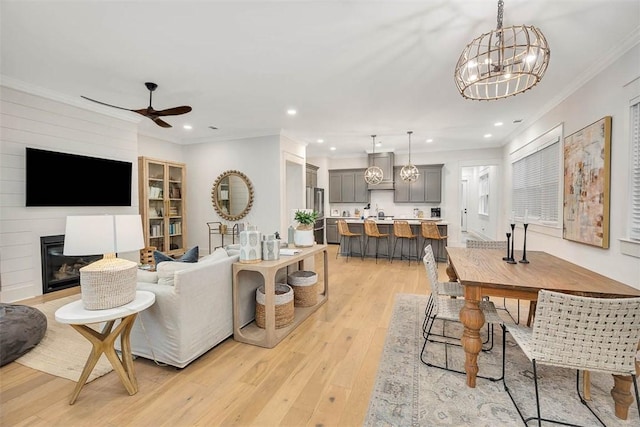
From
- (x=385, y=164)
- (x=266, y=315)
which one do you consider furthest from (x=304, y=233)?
(x=385, y=164)

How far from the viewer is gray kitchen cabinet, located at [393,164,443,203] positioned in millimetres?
7227

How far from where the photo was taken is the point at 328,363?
7.24 ft

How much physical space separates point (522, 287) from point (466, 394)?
2.66 ft

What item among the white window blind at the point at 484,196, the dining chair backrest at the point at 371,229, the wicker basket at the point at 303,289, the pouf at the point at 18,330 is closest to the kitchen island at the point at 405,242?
the dining chair backrest at the point at 371,229

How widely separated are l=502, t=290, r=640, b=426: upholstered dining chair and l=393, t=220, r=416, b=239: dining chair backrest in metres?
4.30

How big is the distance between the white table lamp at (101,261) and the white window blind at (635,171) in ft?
12.8

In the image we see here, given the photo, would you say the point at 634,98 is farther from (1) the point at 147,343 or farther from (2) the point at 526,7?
(1) the point at 147,343

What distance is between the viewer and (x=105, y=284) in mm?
1716

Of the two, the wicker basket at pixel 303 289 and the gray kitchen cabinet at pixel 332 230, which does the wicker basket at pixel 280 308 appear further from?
the gray kitchen cabinet at pixel 332 230

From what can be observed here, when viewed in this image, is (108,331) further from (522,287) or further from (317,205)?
(317,205)

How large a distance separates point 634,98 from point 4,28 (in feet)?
17.3

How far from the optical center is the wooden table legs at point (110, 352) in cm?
177

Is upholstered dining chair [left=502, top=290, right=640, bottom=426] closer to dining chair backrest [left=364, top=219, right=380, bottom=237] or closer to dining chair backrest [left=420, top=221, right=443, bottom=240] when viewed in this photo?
dining chair backrest [left=420, top=221, right=443, bottom=240]

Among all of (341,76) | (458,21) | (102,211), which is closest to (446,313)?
(458,21)
